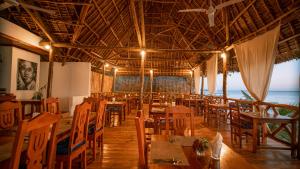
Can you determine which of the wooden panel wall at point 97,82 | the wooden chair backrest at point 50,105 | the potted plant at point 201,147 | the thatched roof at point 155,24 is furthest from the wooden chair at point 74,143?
the wooden panel wall at point 97,82

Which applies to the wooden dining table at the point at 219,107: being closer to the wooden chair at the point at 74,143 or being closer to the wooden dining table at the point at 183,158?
the wooden dining table at the point at 183,158

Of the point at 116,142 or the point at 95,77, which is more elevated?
the point at 95,77

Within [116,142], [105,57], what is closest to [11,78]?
[116,142]

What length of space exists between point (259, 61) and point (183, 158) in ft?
16.0

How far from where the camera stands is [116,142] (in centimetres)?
453

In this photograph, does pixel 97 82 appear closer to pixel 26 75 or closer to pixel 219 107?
pixel 26 75

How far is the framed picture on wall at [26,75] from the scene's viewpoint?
23.4 ft

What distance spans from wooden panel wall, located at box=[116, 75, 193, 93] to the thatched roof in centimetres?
333

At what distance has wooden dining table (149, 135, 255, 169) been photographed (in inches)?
55.3

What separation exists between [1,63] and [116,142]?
5.66 metres

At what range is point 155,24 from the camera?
10.7 metres

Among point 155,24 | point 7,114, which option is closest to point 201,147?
point 7,114

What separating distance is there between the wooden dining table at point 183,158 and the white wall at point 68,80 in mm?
8543

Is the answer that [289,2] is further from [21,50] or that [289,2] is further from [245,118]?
[21,50]
